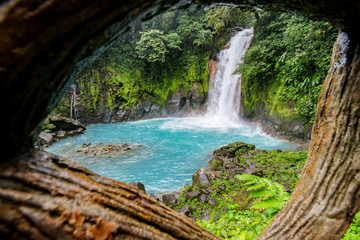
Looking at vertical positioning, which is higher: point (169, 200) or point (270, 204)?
point (270, 204)

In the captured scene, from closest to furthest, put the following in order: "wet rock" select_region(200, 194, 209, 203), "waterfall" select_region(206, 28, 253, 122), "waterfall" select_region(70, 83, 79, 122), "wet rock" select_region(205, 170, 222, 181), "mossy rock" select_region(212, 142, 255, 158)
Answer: "wet rock" select_region(200, 194, 209, 203) < "wet rock" select_region(205, 170, 222, 181) < "mossy rock" select_region(212, 142, 255, 158) < "waterfall" select_region(206, 28, 253, 122) < "waterfall" select_region(70, 83, 79, 122)

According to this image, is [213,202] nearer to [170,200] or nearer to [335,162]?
[170,200]

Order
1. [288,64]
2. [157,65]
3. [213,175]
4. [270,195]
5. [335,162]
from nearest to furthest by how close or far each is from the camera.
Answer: [335,162] < [270,195] < [213,175] < [288,64] < [157,65]

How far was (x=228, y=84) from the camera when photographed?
12.4 m

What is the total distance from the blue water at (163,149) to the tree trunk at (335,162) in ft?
14.5

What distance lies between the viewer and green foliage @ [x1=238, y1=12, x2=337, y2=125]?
519 centimetres

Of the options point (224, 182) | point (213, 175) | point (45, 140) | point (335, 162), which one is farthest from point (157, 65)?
point (335, 162)

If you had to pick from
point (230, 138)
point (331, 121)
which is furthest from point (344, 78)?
point (230, 138)

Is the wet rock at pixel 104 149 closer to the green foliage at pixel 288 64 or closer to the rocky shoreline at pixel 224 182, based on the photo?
the rocky shoreline at pixel 224 182

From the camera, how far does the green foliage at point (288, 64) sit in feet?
17.0

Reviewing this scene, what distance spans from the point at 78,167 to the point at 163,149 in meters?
7.92

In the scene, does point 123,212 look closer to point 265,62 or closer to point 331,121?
point 331,121

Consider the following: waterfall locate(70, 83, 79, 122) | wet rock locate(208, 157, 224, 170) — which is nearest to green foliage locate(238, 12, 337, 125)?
wet rock locate(208, 157, 224, 170)

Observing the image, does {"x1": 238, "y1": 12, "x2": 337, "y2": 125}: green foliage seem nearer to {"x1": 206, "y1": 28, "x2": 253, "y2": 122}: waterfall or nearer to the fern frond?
{"x1": 206, "y1": 28, "x2": 253, "y2": 122}: waterfall
